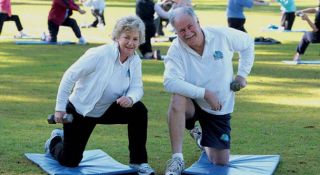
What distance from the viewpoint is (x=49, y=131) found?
30.1 ft

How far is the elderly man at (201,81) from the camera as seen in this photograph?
7117 mm

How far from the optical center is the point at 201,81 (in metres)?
7.29

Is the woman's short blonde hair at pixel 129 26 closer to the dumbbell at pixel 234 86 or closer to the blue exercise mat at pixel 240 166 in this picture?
the dumbbell at pixel 234 86

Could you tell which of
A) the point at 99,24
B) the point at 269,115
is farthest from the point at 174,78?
the point at 99,24

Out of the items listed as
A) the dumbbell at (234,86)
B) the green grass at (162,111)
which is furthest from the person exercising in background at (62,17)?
the dumbbell at (234,86)

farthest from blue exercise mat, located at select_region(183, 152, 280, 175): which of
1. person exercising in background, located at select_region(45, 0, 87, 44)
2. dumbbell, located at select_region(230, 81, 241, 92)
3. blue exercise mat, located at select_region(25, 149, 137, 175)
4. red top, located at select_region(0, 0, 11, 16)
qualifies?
red top, located at select_region(0, 0, 11, 16)

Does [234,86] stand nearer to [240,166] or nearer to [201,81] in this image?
[201,81]

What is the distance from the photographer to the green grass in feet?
26.6

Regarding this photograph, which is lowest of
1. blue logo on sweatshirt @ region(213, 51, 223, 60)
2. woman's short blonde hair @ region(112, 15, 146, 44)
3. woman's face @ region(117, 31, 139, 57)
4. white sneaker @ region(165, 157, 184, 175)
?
white sneaker @ region(165, 157, 184, 175)

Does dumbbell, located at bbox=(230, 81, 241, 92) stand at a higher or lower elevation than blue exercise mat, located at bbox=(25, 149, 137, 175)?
higher

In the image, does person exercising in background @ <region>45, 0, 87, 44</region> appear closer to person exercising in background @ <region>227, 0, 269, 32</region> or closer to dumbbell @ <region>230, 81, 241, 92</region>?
person exercising in background @ <region>227, 0, 269, 32</region>

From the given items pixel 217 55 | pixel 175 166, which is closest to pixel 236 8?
A: pixel 217 55

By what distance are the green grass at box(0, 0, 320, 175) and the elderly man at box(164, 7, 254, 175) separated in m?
0.42

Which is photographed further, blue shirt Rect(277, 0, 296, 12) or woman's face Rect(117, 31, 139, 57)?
blue shirt Rect(277, 0, 296, 12)
